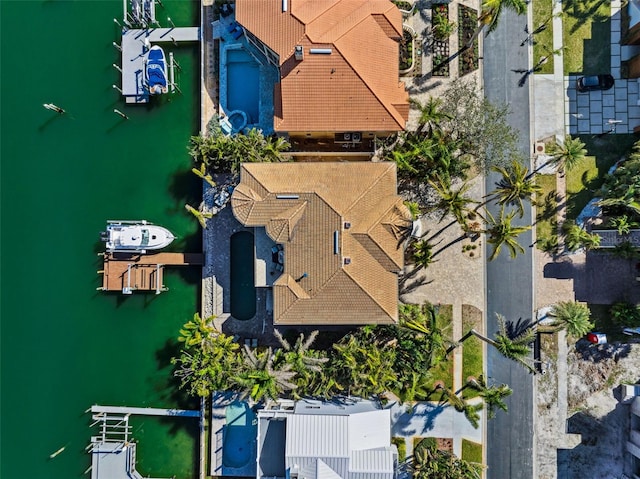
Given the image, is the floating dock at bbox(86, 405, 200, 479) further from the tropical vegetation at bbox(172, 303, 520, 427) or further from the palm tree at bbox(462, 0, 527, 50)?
the palm tree at bbox(462, 0, 527, 50)

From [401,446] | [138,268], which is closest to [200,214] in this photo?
[138,268]

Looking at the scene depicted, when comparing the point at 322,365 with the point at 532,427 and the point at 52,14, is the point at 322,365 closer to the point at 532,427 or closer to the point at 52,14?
the point at 532,427

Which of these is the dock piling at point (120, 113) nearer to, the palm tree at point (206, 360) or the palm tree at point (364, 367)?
the palm tree at point (206, 360)

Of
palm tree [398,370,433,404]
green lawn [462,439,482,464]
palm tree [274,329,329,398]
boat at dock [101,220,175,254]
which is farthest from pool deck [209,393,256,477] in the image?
green lawn [462,439,482,464]

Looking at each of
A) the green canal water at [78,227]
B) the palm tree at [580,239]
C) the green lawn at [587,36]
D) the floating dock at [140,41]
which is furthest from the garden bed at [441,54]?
the green canal water at [78,227]

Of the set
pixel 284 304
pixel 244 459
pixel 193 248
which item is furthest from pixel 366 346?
pixel 193 248
